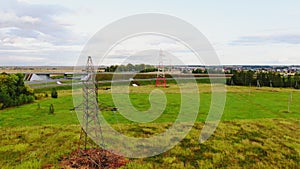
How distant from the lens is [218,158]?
290 inches

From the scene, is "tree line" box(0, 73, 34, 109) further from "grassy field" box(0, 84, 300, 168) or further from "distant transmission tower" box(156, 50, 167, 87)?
"distant transmission tower" box(156, 50, 167, 87)

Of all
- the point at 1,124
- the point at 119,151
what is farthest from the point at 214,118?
the point at 1,124

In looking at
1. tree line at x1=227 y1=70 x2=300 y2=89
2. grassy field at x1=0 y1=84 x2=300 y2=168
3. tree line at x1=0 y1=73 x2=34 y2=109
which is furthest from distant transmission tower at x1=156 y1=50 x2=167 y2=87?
grassy field at x1=0 y1=84 x2=300 y2=168

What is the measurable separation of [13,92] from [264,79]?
31831mm

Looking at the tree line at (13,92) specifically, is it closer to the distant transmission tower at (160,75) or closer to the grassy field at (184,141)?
the grassy field at (184,141)

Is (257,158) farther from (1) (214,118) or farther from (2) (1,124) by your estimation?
(2) (1,124)

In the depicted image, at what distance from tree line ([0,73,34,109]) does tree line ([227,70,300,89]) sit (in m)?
28.7

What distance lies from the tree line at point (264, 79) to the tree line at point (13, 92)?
94.2 ft

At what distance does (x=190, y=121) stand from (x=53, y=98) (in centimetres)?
1168

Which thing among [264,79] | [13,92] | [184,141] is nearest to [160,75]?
[264,79]

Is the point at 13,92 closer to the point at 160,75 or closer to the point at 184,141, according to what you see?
the point at 184,141

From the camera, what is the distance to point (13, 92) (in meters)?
15.7

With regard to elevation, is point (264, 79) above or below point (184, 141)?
above

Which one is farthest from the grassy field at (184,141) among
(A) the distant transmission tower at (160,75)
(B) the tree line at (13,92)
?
(A) the distant transmission tower at (160,75)
